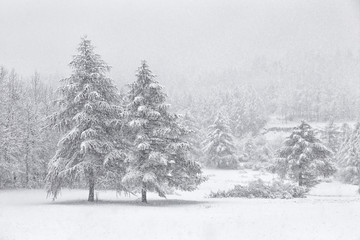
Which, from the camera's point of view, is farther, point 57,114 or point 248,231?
point 57,114

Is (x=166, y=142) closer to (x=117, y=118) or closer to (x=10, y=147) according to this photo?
(x=117, y=118)

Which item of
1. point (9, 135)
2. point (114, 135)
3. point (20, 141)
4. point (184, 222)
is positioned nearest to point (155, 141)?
point (114, 135)

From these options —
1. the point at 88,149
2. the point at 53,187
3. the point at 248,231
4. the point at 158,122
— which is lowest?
the point at 248,231

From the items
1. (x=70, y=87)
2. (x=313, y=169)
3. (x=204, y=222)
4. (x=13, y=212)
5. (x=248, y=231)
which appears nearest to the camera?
(x=248, y=231)

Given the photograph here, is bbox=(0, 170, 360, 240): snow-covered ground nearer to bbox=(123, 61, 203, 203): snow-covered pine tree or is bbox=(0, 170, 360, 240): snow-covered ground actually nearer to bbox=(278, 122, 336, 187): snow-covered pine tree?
bbox=(123, 61, 203, 203): snow-covered pine tree

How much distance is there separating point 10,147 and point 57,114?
623 inches

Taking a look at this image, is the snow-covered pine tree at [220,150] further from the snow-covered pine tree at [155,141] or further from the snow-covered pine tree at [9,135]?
the snow-covered pine tree at [155,141]

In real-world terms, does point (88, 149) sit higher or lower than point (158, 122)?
lower

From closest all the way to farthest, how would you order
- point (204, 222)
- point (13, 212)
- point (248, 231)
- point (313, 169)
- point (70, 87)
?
1. point (248, 231)
2. point (204, 222)
3. point (13, 212)
4. point (70, 87)
5. point (313, 169)

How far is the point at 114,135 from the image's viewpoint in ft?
95.2

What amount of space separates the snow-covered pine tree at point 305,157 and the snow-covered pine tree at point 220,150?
2907 centimetres

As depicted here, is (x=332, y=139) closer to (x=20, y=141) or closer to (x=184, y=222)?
(x=20, y=141)

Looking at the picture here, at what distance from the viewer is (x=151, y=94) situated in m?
28.4

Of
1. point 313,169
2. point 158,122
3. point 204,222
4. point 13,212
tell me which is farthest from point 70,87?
point 313,169
